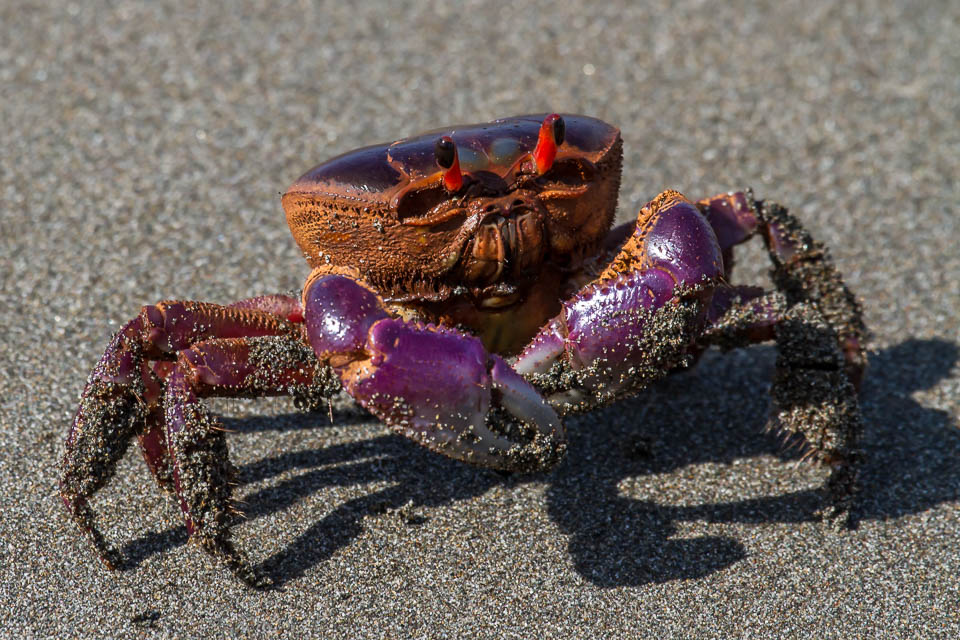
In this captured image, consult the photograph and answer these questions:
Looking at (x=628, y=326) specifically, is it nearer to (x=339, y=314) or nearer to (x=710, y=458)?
(x=339, y=314)

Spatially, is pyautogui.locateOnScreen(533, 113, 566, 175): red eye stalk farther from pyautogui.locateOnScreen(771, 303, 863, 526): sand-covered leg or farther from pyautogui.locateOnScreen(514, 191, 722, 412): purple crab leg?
pyautogui.locateOnScreen(771, 303, 863, 526): sand-covered leg

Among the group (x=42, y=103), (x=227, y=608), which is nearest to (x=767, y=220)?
(x=227, y=608)

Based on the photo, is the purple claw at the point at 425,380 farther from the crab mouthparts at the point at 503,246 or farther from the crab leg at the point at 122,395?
the crab leg at the point at 122,395

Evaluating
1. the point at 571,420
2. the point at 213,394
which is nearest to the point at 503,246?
the point at 213,394

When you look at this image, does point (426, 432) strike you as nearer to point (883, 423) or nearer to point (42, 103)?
point (883, 423)

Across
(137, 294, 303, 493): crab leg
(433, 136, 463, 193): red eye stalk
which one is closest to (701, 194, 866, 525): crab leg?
(433, 136, 463, 193): red eye stalk
